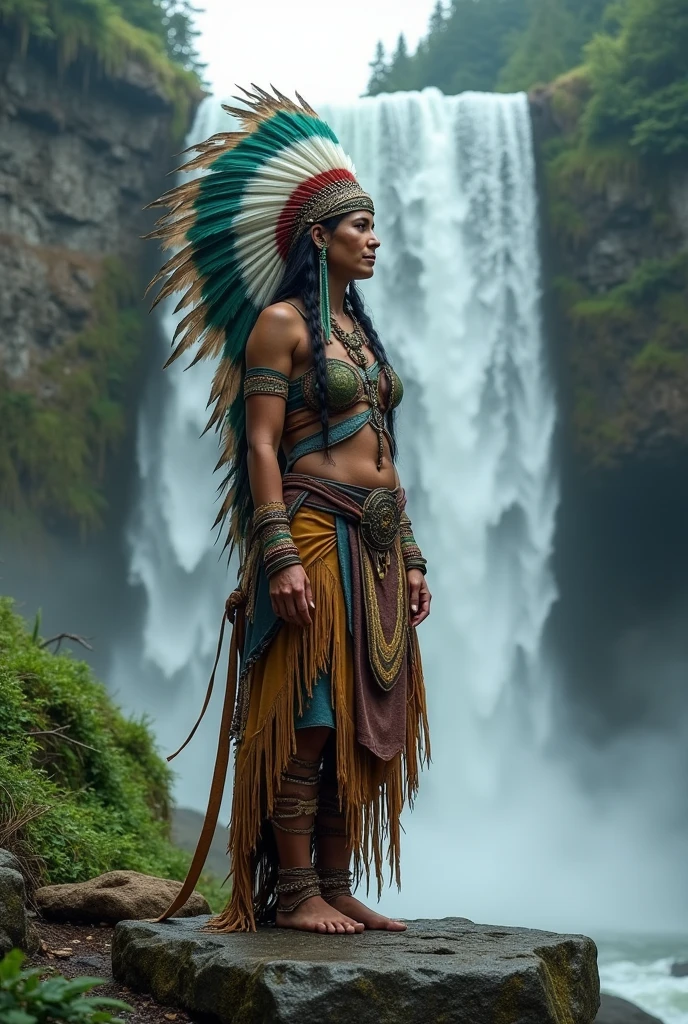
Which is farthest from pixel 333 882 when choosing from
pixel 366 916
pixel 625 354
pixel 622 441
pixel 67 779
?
pixel 625 354

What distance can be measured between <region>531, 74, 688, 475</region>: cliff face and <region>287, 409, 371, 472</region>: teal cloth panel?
52.9ft

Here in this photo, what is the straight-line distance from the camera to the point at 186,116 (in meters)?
21.0

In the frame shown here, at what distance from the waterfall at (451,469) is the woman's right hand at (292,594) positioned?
48.4ft

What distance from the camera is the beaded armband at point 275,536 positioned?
3355mm

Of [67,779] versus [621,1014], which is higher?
[67,779]

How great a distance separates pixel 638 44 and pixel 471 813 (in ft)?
40.9

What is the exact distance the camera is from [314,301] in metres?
3.67

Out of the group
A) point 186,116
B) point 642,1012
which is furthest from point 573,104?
point 642,1012

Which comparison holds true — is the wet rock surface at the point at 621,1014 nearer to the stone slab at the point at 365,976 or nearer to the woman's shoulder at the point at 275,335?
the stone slab at the point at 365,976

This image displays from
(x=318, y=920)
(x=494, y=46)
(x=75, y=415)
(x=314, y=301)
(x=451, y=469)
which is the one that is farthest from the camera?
(x=494, y=46)

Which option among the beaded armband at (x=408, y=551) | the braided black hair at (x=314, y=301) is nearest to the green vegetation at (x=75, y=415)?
the braided black hair at (x=314, y=301)

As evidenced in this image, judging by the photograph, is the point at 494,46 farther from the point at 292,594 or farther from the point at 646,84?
the point at 292,594

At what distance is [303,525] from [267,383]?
427 mm

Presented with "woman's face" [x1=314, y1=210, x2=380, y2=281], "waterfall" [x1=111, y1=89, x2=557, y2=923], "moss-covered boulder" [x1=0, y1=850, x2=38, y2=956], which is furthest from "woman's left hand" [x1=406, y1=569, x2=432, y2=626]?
"waterfall" [x1=111, y1=89, x2=557, y2=923]
